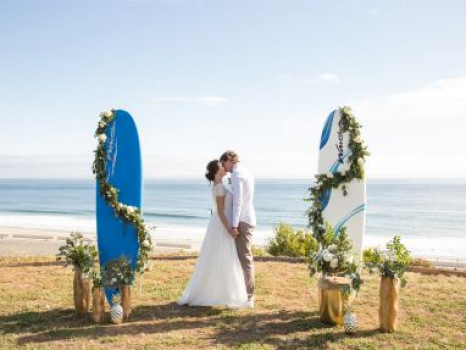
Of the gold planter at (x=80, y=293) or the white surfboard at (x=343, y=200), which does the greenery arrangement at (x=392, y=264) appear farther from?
the gold planter at (x=80, y=293)

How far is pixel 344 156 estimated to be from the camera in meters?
7.38

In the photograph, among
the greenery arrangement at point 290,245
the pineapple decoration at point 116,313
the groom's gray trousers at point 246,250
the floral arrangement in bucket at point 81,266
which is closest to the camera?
the pineapple decoration at point 116,313

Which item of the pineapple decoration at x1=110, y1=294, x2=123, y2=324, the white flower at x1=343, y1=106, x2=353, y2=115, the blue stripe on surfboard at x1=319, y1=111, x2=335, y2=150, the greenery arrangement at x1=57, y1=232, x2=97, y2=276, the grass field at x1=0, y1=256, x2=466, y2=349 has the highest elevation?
the white flower at x1=343, y1=106, x2=353, y2=115

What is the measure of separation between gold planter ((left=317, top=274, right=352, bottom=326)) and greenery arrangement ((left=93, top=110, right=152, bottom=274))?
2.51 meters

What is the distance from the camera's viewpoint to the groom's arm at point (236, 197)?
704 centimetres

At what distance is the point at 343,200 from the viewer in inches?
292

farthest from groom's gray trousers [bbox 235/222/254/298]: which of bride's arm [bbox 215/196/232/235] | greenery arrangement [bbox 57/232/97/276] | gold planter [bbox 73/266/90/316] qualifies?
gold planter [bbox 73/266/90/316]

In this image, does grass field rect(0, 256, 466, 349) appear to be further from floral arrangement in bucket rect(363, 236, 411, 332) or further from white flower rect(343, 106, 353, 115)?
white flower rect(343, 106, 353, 115)

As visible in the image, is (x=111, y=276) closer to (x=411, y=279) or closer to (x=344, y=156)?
(x=344, y=156)

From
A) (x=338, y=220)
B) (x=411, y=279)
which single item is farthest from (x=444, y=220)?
(x=338, y=220)

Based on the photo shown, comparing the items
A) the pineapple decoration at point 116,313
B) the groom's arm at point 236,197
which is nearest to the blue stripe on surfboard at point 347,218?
the groom's arm at point 236,197

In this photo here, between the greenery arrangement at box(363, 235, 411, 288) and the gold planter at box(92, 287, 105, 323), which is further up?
the greenery arrangement at box(363, 235, 411, 288)

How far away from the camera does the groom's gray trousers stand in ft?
23.8

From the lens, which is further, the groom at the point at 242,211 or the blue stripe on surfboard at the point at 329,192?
the blue stripe on surfboard at the point at 329,192
